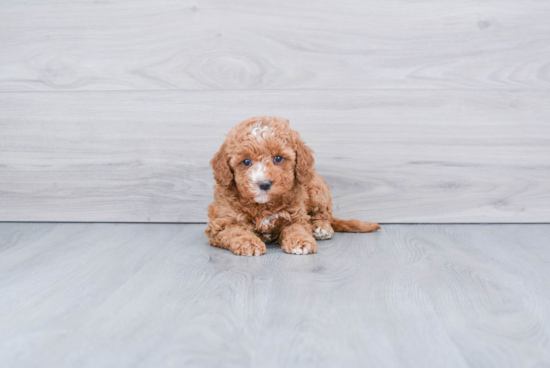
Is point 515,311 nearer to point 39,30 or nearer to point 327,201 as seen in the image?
point 327,201

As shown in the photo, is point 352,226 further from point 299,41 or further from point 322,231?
point 299,41

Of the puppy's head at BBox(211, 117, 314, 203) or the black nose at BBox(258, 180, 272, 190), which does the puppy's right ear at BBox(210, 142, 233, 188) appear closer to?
the puppy's head at BBox(211, 117, 314, 203)

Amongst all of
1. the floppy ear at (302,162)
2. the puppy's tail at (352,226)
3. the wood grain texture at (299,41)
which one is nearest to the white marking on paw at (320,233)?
the puppy's tail at (352,226)

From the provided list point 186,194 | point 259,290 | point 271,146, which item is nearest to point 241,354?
point 259,290

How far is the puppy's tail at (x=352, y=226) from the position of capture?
6.40 ft

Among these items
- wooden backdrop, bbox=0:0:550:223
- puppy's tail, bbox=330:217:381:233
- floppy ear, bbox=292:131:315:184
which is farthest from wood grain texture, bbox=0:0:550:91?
puppy's tail, bbox=330:217:381:233

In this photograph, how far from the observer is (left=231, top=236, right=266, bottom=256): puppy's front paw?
1582mm

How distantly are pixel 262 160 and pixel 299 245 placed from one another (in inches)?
13.0

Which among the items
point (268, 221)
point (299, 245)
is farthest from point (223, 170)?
point (299, 245)

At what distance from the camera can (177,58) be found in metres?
2.10

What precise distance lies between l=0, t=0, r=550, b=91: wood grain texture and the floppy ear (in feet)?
1.75

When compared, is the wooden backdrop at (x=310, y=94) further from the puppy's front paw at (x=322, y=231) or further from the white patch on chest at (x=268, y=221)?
the white patch on chest at (x=268, y=221)

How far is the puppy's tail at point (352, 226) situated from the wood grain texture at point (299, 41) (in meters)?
0.63

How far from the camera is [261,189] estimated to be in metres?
1.57
